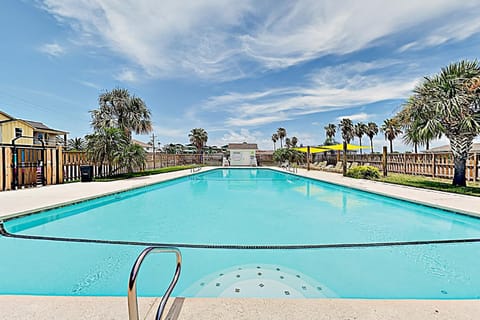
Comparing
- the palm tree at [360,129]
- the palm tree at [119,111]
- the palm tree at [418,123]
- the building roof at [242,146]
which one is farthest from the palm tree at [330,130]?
the palm tree at [119,111]

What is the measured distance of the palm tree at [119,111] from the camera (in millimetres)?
16094

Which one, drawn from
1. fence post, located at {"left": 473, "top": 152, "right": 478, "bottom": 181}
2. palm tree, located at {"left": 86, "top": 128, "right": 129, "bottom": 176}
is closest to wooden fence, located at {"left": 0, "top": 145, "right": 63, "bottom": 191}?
palm tree, located at {"left": 86, "top": 128, "right": 129, "bottom": 176}

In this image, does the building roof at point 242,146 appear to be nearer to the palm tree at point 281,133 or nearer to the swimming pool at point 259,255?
the palm tree at point 281,133

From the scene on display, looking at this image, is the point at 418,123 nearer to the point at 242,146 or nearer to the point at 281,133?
the point at 242,146

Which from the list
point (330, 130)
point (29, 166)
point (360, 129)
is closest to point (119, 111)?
point (29, 166)

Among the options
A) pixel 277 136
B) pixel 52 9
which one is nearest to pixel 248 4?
pixel 52 9

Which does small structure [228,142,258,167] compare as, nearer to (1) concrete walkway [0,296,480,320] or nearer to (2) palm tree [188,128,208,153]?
(2) palm tree [188,128,208,153]

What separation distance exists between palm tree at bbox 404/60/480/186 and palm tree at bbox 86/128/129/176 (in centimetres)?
1396

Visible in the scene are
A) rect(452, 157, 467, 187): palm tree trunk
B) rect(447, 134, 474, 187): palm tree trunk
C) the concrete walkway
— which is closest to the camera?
the concrete walkway

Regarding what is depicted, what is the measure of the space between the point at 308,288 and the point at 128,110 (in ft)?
53.9

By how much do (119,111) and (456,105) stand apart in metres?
17.3

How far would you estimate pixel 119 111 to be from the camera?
1630 cm

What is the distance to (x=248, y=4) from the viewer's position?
376 inches

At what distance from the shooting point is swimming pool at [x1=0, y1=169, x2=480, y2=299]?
3012 mm
